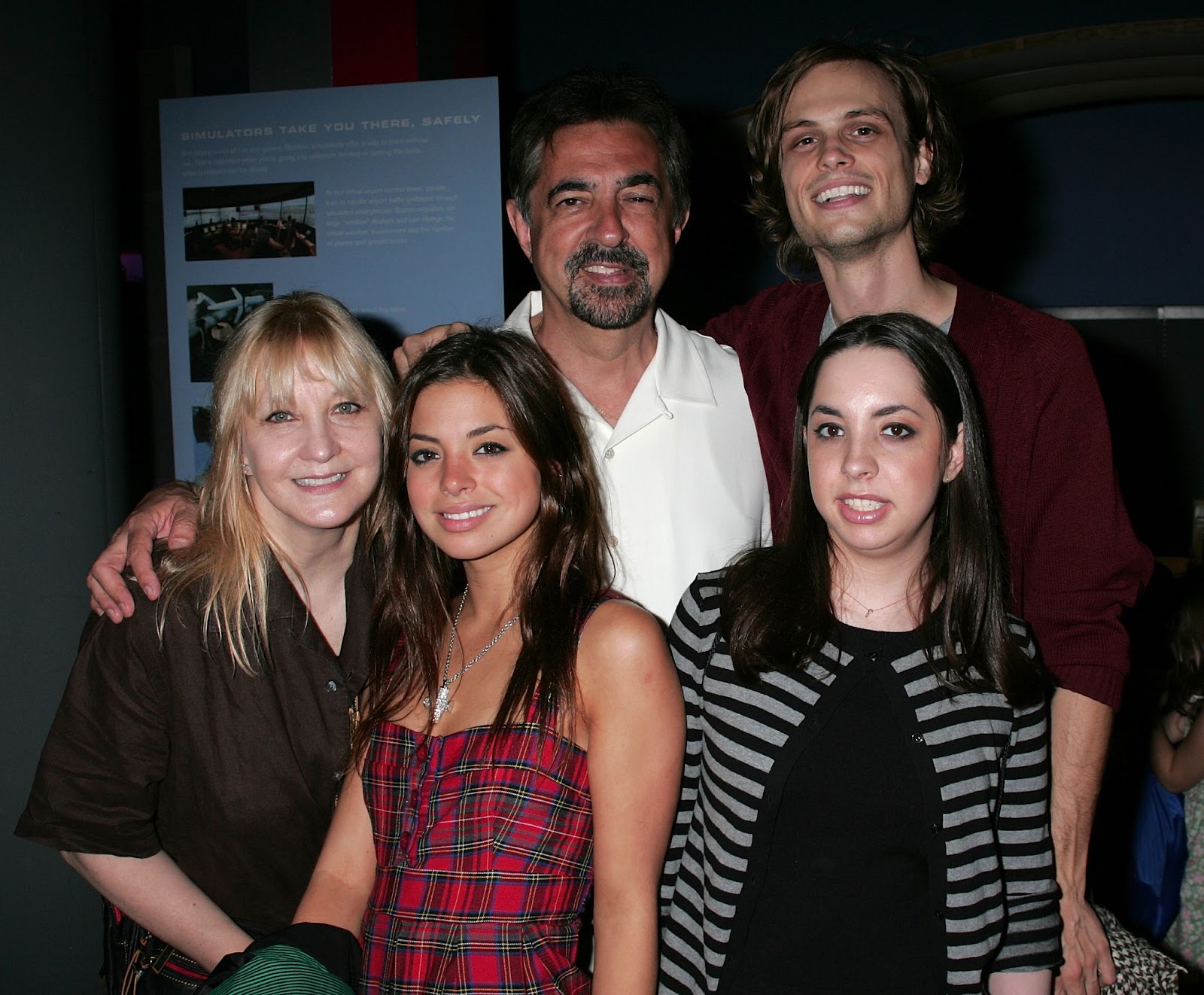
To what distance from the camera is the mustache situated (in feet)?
7.07

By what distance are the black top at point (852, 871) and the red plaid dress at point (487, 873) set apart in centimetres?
31

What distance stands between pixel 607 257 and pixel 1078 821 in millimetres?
1548

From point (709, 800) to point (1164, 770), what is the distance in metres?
2.10

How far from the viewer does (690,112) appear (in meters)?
4.93

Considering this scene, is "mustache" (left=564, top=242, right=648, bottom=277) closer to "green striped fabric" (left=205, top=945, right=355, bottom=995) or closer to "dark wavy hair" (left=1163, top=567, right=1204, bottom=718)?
"green striped fabric" (left=205, top=945, right=355, bottom=995)

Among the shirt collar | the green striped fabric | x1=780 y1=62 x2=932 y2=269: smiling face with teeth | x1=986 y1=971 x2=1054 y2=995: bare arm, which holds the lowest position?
x1=986 y1=971 x2=1054 y2=995: bare arm

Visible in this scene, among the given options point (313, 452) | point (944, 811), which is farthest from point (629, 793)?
point (313, 452)

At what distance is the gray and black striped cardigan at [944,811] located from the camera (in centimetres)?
150

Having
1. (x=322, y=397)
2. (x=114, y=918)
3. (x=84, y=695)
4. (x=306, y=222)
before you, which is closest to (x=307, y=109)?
(x=306, y=222)

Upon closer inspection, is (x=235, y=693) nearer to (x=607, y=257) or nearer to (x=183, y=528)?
(x=183, y=528)

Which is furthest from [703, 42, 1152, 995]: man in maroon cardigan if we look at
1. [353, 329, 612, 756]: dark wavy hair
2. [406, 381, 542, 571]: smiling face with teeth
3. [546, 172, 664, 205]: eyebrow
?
[406, 381, 542, 571]: smiling face with teeth

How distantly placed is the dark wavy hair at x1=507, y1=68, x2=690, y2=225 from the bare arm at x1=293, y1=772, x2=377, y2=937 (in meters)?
1.48

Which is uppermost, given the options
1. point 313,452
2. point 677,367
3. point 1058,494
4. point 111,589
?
point 677,367

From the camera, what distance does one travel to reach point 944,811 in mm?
1490
